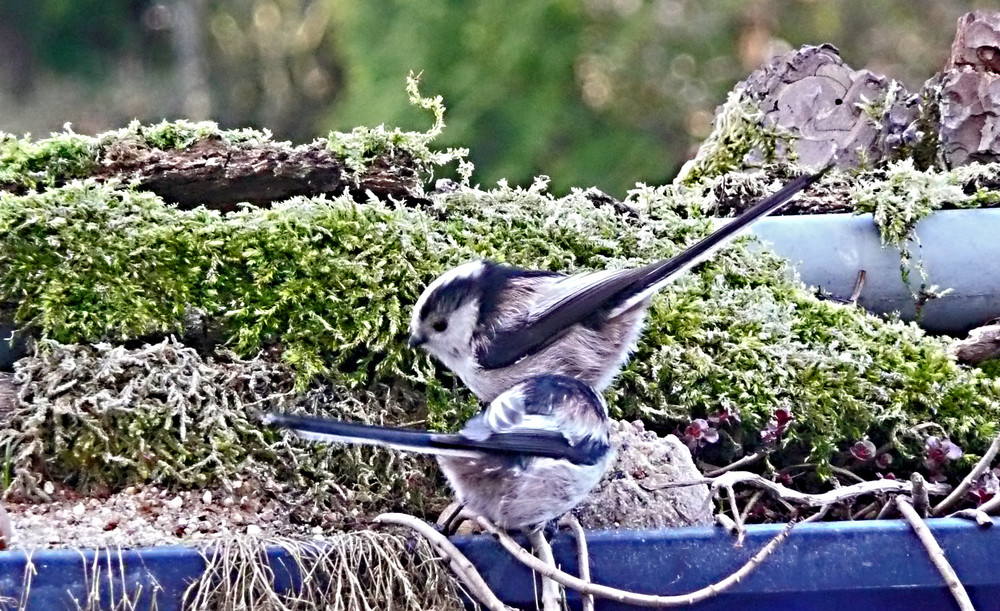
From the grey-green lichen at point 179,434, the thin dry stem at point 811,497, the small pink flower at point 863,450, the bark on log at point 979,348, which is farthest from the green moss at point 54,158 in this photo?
the bark on log at point 979,348

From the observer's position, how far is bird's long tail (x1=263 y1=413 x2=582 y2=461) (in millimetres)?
1291

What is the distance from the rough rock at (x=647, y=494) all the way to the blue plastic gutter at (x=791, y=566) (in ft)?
0.66

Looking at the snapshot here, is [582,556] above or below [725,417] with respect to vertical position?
below

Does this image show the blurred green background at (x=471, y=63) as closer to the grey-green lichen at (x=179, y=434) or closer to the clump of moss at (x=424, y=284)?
the clump of moss at (x=424, y=284)

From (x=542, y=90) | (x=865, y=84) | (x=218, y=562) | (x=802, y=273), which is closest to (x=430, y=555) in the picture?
(x=218, y=562)

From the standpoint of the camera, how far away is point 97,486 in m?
1.68

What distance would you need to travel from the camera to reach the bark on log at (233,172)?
2.00 m

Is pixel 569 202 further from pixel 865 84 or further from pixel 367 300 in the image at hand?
pixel 865 84

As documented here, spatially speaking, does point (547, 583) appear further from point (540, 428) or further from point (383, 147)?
point (383, 147)

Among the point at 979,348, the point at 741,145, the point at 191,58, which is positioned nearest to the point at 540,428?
the point at 979,348

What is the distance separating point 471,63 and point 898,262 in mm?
5241

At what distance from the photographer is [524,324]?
1641mm

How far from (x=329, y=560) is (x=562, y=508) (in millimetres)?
327

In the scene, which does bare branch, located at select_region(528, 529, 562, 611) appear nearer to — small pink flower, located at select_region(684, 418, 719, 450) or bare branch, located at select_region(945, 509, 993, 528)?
small pink flower, located at select_region(684, 418, 719, 450)
